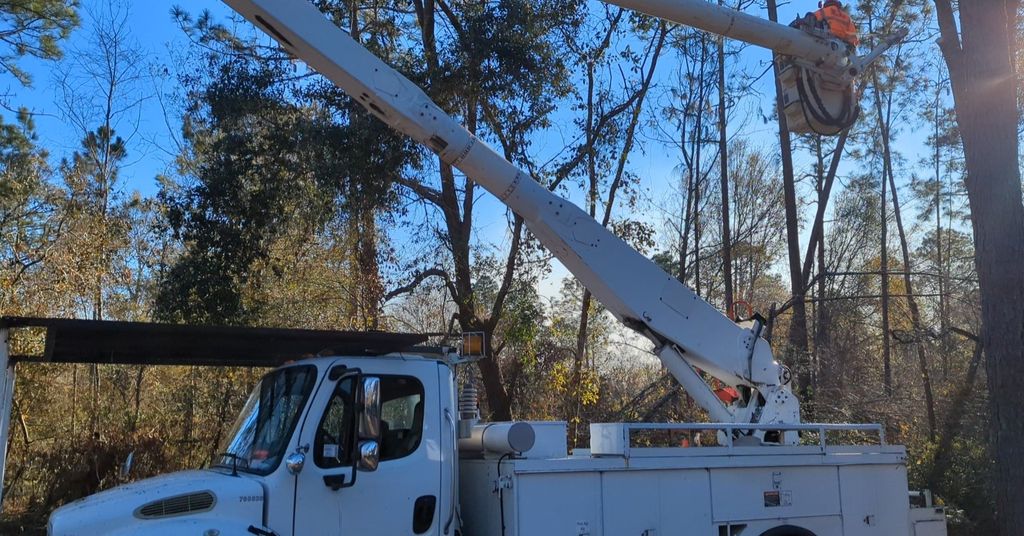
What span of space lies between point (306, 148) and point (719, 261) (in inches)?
599

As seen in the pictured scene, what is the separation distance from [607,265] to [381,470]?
3.02 metres

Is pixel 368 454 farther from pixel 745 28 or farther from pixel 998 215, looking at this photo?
pixel 998 215

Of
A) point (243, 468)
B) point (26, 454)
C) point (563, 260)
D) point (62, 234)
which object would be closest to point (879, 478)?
point (563, 260)

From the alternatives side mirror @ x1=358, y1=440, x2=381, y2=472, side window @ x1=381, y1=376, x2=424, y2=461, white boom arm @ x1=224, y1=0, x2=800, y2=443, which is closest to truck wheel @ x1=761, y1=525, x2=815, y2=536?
white boom arm @ x1=224, y1=0, x2=800, y2=443

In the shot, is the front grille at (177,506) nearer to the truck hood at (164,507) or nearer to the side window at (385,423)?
the truck hood at (164,507)

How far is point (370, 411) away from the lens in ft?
17.6

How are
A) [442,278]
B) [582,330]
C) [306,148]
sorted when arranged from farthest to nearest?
[582,330] → [442,278] → [306,148]

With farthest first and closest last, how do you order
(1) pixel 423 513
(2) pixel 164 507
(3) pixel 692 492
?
1. (3) pixel 692 492
2. (1) pixel 423 513
3. (2) pixel 164 507

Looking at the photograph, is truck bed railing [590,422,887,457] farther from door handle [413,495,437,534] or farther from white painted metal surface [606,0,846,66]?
white painted metal surface [606,0,846,66]

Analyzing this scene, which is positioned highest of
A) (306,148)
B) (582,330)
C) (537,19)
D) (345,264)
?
(537,19)

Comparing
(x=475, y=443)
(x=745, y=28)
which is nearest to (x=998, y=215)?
(x=745, y=28)

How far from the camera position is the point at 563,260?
7.70m

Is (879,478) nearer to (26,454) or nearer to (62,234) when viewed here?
(26,454)

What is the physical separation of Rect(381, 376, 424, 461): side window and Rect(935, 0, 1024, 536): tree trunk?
6.76 m
